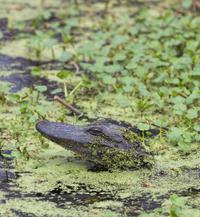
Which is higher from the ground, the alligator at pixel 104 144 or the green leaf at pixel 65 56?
the green leaf at pixel 65 56

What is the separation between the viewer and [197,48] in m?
6.50

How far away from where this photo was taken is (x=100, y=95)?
5711 millimetres

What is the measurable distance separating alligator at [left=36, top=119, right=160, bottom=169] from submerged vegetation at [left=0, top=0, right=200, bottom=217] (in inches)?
2.8

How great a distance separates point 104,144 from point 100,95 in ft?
4.55

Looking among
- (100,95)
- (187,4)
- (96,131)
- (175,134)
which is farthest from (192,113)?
(187,4)

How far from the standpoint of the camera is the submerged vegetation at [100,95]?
4031 millimetres

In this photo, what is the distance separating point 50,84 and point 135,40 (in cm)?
138

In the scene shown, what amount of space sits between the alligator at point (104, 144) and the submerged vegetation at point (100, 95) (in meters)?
0.07

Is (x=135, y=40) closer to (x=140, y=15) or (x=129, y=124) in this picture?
(x=140, y=15)

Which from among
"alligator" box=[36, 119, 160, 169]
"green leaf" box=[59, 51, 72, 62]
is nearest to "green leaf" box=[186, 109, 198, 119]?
"alligator" box=[36, 119, 160, 169]

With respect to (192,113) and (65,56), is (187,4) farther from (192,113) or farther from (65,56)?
(192,113)

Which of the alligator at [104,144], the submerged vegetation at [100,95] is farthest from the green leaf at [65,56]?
the alligator at [104,144]

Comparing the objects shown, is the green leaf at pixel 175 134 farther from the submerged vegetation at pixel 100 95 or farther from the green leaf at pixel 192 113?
the green leaf at pixel 192 113

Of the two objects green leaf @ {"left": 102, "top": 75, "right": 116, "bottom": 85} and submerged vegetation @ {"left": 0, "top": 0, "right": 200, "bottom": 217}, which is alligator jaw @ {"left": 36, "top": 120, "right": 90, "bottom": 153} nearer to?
submerged vegetation @ {"left": 0, "top": 0, "right": 200, "bottom": 217}
